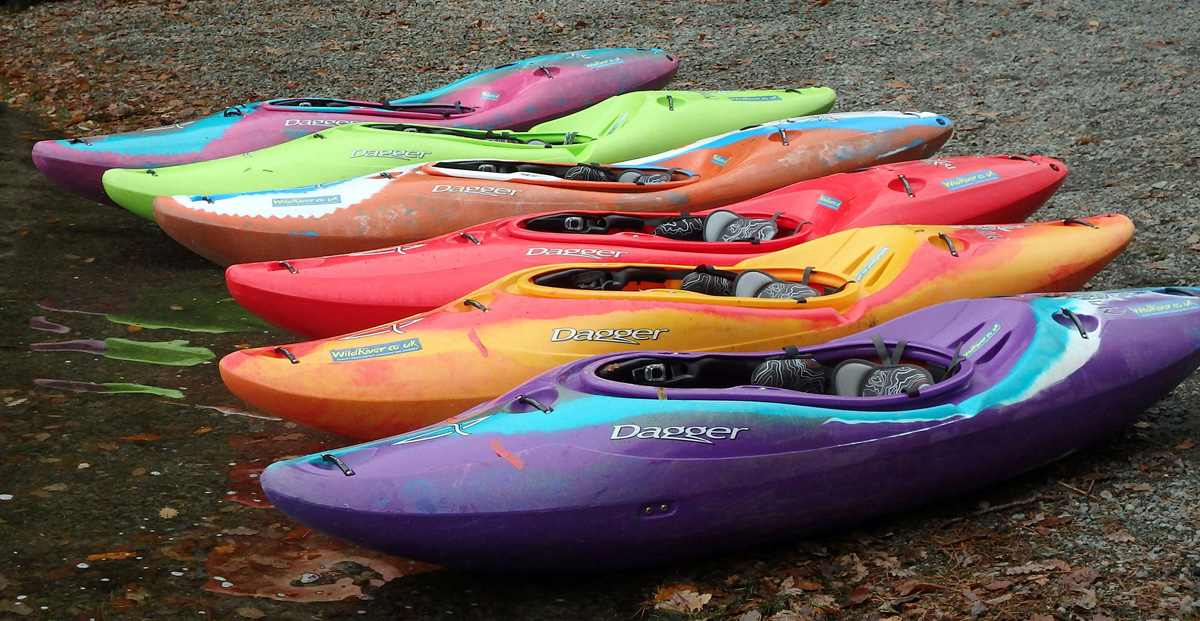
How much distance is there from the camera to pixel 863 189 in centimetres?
508

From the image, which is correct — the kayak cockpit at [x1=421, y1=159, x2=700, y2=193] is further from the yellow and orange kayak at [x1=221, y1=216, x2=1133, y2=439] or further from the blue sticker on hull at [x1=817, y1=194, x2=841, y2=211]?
the yellow and orange kayak at [x1=221, y1=216, x2=1133, y2=439]

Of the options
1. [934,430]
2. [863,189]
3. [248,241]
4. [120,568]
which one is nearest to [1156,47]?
[863,189]

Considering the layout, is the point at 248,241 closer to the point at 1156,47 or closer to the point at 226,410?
the point at 226,410

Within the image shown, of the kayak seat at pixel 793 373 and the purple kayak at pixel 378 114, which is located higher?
the purple kayak at pixel 378 114

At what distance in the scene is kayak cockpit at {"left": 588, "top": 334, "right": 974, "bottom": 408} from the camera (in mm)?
3068

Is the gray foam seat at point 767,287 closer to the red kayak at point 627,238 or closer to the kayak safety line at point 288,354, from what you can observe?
the red kayak at point 627,238

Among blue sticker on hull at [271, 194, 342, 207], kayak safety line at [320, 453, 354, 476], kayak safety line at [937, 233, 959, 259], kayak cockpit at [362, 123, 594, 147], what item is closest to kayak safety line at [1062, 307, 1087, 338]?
kayak safety line at [937, 233, 959, 259]

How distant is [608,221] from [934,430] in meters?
2.07

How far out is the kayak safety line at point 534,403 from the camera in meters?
3.02

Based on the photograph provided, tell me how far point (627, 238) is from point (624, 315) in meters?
0.89

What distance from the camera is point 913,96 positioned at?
24.6 ft

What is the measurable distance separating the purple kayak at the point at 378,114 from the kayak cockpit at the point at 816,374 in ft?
12.1

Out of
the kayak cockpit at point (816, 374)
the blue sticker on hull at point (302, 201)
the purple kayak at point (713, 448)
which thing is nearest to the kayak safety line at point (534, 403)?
the purple kayak at point (713, 448)

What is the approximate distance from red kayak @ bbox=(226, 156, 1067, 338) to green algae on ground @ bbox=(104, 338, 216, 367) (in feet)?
1.80
